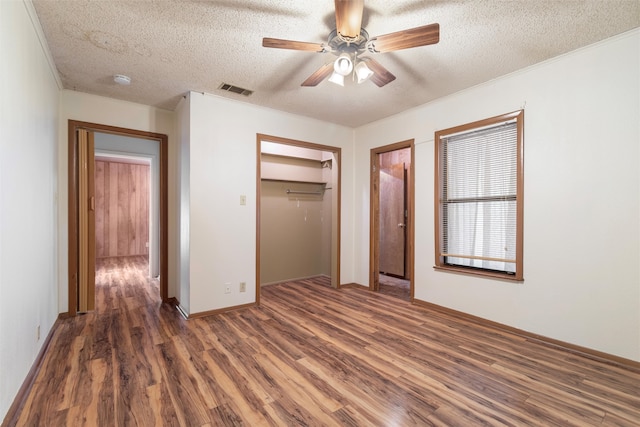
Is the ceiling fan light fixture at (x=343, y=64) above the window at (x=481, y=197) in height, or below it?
above

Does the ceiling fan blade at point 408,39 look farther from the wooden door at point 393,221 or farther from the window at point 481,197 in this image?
the wooden door at point 393,221

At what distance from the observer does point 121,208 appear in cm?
722

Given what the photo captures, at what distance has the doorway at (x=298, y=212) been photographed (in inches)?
180

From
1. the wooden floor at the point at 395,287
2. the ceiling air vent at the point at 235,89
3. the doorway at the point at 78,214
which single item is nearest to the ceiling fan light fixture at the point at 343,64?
the ceiling air vent at the point at 235,89

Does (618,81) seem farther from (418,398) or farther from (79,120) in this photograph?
(79,120)

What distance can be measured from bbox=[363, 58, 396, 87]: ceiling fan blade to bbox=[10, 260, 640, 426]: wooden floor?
88.9 inches

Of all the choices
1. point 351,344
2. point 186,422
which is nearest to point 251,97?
point 351,344

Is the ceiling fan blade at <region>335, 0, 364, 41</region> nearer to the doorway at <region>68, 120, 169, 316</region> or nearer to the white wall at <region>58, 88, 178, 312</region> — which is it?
the white wall at <region>58, 88, 178, 312</region>

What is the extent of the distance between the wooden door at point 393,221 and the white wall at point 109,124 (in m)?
3.59

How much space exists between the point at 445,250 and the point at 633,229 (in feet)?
5.09

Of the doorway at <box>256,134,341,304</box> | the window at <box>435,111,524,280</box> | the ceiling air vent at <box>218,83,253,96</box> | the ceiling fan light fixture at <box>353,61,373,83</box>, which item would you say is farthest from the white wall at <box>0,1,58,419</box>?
the window at <box>435,111,524,280</box>

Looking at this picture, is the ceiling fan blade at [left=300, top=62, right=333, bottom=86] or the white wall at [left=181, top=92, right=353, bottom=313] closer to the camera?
the ceiling fan blade at [left=300, top=62, right=333, bottom=86]

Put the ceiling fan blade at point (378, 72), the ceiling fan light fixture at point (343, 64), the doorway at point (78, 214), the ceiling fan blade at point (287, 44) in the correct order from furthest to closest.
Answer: the doorway at point (78, 214) < the ceiling fan blade at point (378, 72) < the ceiling fan light fixture at point (343, 64) < the ceiling fan blade at point (287, 44)

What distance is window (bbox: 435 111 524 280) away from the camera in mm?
2805
